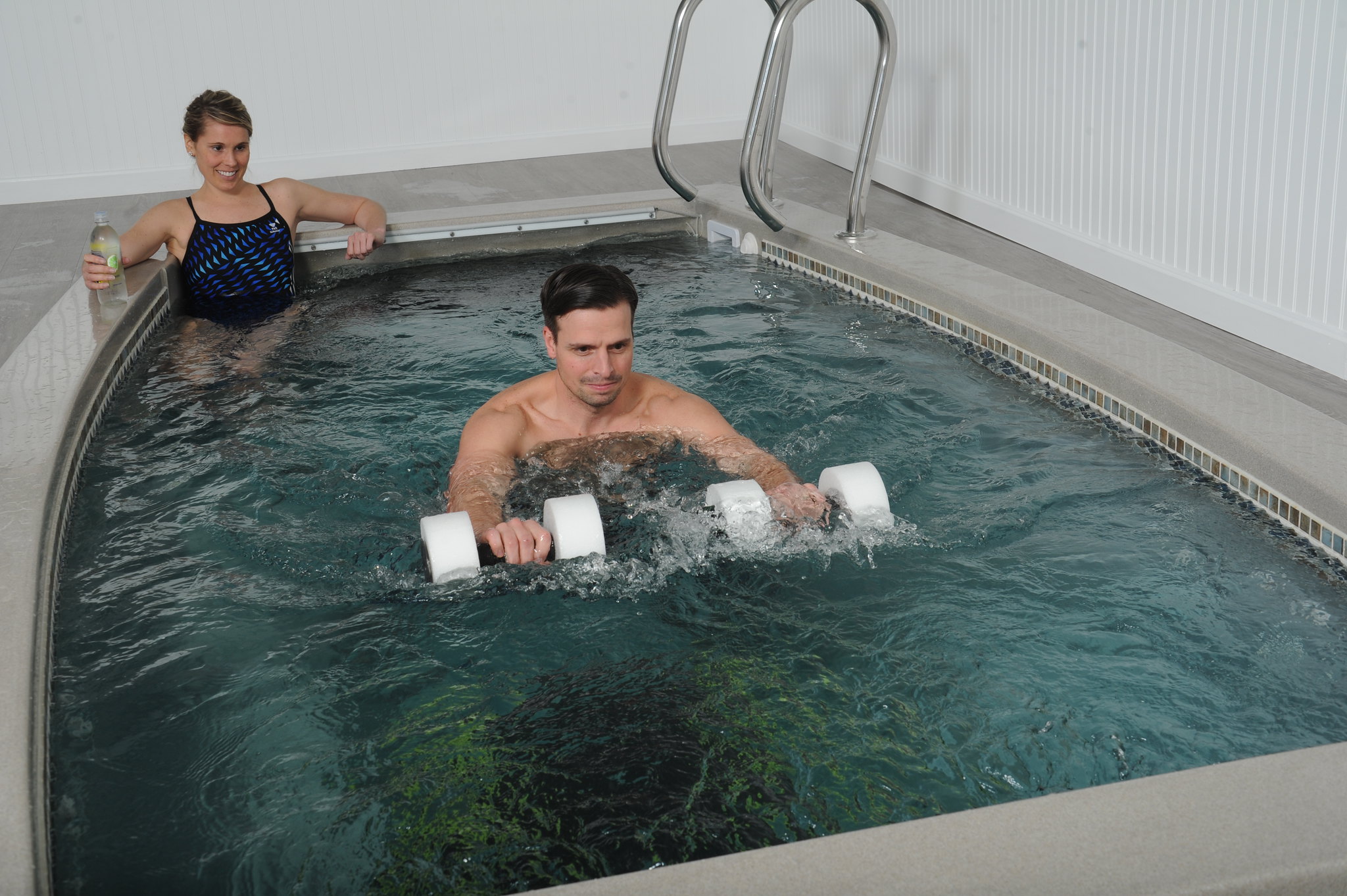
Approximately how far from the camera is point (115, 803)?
186 centimetres

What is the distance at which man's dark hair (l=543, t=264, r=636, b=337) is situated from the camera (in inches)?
99.7

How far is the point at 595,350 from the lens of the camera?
2598mm

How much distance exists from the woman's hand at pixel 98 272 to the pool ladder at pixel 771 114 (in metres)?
2.04

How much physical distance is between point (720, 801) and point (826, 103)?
619cm

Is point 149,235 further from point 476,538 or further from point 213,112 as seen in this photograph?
point 476,538

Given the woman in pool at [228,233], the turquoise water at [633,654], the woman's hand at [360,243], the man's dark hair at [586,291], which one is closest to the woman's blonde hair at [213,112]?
the woman in pool at [228,233]

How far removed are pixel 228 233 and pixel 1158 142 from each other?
3.35 m

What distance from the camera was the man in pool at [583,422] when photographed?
246cm

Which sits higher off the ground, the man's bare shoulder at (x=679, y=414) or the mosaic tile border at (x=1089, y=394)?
the man's bare shoulder at (x=679, y=414)

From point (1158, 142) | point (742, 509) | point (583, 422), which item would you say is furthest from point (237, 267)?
point (1158, 142)

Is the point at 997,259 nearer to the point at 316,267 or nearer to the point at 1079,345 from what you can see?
the point at 1079,345

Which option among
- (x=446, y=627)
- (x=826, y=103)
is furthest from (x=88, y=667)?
(x=826, y=103)

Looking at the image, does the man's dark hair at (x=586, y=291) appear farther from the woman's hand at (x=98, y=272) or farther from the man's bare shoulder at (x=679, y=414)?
the woman's hand at (x=98, y=272)

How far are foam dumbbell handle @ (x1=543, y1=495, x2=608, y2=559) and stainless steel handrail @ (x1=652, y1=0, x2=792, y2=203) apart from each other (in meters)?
2.63
